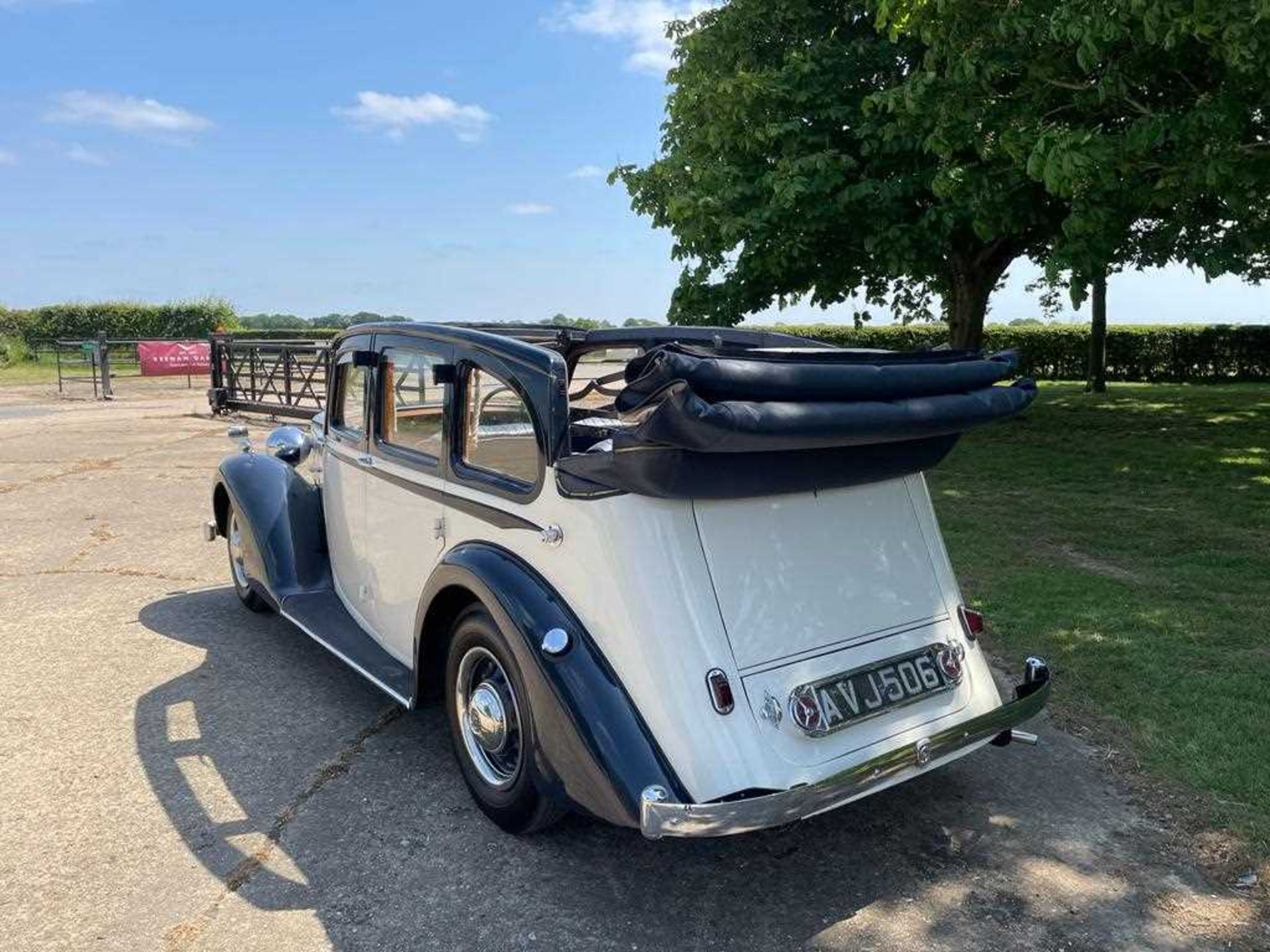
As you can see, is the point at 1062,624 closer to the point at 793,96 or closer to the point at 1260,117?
the point at 1260,117

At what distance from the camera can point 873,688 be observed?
3.12 metres

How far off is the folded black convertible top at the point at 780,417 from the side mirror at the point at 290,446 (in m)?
2.92

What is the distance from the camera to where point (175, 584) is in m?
6.46

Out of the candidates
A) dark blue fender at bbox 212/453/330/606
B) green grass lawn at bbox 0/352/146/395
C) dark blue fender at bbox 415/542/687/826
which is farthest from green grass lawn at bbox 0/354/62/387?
dark blue fender at bbox 415/542/687/826

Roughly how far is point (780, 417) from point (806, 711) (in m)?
0.93

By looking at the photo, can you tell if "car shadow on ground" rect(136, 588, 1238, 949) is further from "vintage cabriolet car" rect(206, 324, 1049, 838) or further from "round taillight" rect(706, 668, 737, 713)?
"round taillight" rect(706, 668, 737, 713)

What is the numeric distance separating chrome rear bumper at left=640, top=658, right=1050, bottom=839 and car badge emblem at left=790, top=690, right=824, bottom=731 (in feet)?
0.60

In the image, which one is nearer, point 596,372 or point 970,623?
point 970,623

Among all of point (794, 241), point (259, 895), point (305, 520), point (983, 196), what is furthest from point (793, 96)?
point (259, 895)

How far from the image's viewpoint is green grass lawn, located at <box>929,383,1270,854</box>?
4.01 meters

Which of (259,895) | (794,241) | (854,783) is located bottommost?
(259,895)

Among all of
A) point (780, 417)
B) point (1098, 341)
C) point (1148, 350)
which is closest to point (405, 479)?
point (780, 417)

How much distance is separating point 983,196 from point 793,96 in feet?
10.1

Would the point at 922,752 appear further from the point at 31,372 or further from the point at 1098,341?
the point at 31,372
